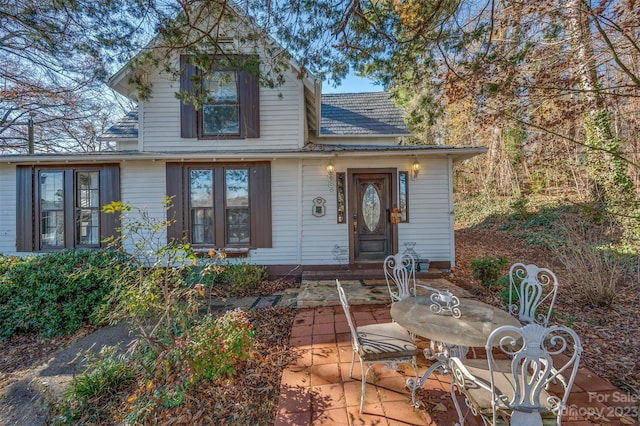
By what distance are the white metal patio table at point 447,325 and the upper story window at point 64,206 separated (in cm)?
675

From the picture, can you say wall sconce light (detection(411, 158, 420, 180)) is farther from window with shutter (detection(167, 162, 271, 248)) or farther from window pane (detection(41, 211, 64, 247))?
window pane (detection(41, 211, 64, 247))

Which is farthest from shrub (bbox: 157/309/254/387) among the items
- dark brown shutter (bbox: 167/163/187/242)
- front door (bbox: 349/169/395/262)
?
front door (bbox: 349/169/395/262)

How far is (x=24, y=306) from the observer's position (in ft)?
14.5

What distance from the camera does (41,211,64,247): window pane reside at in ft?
21.1

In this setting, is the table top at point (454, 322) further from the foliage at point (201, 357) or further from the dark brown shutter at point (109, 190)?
the dark brown shutter at point (109, 190)

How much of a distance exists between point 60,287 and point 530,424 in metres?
6.18

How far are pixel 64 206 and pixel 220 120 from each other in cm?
407

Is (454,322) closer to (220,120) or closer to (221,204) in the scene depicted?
(221,204)

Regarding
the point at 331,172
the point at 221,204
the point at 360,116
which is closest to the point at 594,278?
the point at 331,172

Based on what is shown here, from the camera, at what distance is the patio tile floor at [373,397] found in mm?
2191

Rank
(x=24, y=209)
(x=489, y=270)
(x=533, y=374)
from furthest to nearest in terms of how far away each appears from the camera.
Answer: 1. (x=24, y=209)
2. (x=489, y=270)
3. (x=533, y=374)

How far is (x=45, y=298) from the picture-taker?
14.6ft

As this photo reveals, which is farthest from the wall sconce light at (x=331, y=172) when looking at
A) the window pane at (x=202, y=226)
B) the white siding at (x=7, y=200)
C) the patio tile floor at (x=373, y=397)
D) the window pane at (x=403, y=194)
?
the white siding at (x=7, y=200)

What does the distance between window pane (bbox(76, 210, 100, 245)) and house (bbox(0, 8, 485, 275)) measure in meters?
Answer: 0.02
